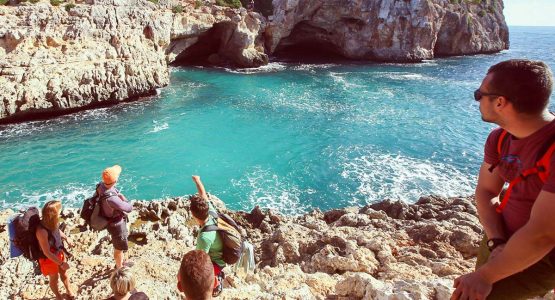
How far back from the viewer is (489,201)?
9.62 feet

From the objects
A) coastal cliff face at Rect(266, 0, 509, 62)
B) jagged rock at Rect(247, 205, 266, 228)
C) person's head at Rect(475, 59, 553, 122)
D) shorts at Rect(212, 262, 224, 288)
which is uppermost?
coastal cliff face at Rect(266, 0, 509, 62)

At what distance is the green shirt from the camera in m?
5.04

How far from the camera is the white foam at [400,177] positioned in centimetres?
1739

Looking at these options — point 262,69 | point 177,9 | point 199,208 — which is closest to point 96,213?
point 199,208

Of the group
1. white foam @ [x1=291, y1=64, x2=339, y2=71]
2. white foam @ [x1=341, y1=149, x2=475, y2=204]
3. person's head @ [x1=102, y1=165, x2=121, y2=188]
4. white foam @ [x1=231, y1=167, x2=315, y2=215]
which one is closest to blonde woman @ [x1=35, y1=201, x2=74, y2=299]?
person's head @ [x1=102, y1=165, x2=121, y2=188]

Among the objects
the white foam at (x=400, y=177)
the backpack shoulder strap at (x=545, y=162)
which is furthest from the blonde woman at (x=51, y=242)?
the white foam at (x=400, y=177)

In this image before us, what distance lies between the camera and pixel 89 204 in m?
6.79

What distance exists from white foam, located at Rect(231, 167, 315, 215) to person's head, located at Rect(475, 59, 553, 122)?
13704 mm

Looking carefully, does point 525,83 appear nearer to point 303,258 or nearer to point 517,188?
point 517,188

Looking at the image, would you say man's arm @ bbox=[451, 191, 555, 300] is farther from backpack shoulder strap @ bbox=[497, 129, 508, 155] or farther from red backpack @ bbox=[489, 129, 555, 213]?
backpack shoulder strap @ bbox=[497, 129, 508, 155]

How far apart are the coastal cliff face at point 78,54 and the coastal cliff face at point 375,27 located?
20279mm

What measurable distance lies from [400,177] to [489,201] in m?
16.7

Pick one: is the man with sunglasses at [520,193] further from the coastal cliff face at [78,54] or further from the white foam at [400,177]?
the coastal cliff face at [78,54]

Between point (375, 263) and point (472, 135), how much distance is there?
21.5 m
